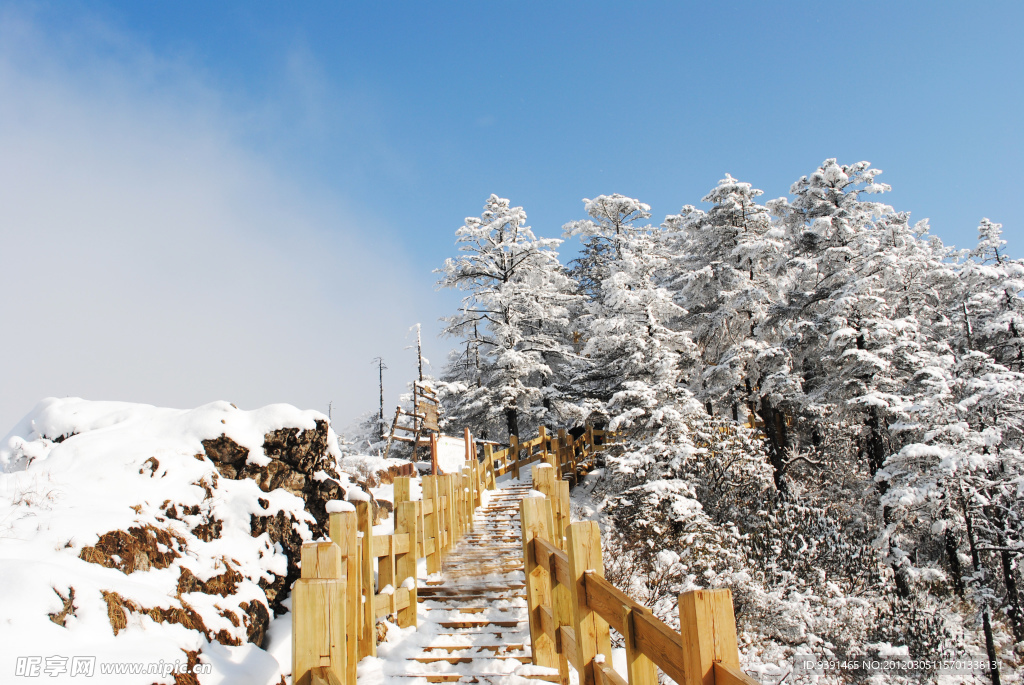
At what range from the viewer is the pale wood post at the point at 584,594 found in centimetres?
320

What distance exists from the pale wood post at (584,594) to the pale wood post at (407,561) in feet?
8.14

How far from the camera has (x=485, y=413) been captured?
941 inches

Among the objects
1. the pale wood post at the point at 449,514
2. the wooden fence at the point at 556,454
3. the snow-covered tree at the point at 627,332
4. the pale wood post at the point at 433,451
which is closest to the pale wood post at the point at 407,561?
the pale wood post at the point at 449,514

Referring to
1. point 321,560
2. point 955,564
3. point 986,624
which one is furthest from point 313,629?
point 955,564

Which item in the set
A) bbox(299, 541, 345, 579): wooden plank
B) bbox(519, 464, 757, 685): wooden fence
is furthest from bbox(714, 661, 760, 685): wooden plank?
bbox(299, 541, 345, 579): wooden plank

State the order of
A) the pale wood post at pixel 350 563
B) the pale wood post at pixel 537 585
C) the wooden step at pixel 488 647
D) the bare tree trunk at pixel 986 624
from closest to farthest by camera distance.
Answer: the pale wood post at pixel 350 563 < the pale wood post at pixel 537 585 < the wooden step at pixel 488 647 < the bare tree trunk at pixel 986 624

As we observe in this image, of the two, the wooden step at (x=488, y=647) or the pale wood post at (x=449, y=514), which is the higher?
the pale wood post at (x=449, y=514)

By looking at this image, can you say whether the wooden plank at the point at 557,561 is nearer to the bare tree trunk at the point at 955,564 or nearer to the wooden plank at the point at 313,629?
the wooden plank at the point at 313,629

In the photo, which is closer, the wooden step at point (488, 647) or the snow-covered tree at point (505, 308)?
the wooden step at point (488, 647)

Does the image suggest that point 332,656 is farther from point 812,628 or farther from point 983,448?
point 983,448

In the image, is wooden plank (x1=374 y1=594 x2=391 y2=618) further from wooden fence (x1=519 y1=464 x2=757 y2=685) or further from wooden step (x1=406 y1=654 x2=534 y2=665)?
wooden fence (x1=519 y1=464 x2=757 y2=685)

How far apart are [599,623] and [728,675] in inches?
58.6

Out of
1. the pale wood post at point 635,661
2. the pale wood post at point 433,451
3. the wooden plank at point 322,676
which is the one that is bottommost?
the wooden plank at point 322,676

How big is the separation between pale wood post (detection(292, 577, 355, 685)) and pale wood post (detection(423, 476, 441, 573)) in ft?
13.2
